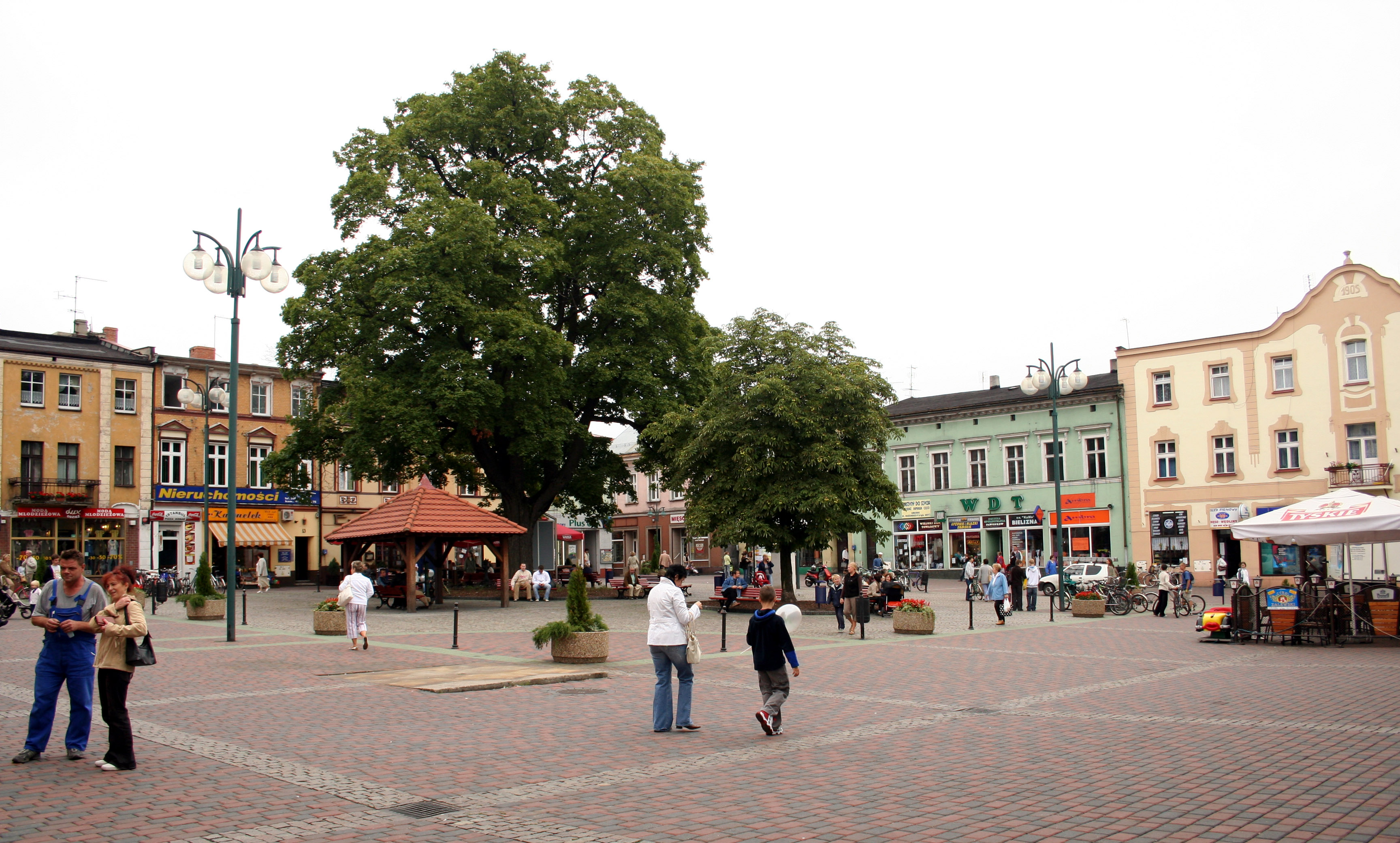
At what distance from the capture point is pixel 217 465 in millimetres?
55125

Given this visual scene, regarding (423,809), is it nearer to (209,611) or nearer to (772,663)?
(772,663)

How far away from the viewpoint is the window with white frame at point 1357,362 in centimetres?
4469

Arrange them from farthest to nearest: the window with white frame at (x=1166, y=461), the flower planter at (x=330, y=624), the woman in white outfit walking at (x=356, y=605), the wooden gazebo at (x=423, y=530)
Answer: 1. the window with white frame at (x=1166, y=461)
2. the wooden gazebo at (x=423, y=530)
3. the flower planter at (x=330, y=624)
4. the woman in white outfit walking at (x=356, y=605)

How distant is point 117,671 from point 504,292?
2672 cm

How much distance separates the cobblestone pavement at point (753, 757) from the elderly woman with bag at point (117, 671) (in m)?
0.20

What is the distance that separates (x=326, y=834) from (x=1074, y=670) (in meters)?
12.5

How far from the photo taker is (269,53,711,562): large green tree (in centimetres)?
3353

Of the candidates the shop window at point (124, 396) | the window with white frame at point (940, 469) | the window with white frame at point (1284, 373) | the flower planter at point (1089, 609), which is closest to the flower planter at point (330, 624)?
the flower planter at point (1089, 609)

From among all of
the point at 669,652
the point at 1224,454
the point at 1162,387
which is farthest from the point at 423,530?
the point at 1224,454

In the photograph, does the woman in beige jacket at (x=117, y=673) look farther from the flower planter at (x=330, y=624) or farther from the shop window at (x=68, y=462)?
the shop window at (x=68, y=462)

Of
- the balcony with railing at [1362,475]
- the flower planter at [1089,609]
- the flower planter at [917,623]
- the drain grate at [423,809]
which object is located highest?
the balcony with railing at [1362,475]

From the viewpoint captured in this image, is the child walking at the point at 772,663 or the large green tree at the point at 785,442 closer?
the child walking at the point at 772,663

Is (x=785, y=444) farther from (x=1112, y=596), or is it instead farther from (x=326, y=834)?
(x=326, y=834)

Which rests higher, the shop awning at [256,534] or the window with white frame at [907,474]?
the window with white frame at [907,474]
